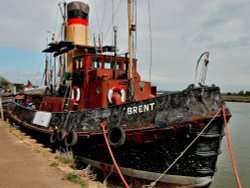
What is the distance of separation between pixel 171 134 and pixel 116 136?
5.04 ft

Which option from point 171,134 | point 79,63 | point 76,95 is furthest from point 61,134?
point 171,134

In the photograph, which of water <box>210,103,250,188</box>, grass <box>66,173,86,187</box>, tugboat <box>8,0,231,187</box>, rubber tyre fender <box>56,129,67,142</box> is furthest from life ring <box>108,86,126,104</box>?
water <box>210,103,250,188</box>

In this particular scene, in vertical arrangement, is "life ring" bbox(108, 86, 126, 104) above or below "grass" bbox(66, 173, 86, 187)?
above

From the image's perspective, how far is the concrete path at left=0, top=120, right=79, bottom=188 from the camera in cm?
561

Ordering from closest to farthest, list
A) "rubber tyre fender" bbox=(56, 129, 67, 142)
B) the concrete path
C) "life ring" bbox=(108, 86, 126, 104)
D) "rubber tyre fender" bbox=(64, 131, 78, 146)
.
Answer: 1. the concrete path
2. "rubber tyre fender" bbox=(64, 131, 78, 146)
3. "life ring" bbox=(108, 86, 126, 104)
4. "rubber tyre fender" bbox=(56, 129, 67, 142)

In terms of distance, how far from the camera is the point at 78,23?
13.9 m

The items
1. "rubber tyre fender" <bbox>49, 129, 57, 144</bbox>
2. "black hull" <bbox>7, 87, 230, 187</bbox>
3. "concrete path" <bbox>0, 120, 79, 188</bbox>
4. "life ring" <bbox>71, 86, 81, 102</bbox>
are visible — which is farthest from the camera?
"life ring" <bbox>71, 86, 81, 102</bbox>

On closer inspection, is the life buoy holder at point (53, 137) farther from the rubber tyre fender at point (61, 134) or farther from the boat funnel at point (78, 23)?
the boat funnel at point (78, 23)

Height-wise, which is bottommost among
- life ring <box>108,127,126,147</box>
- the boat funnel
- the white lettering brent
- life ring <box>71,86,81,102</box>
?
life ring <box>108,127,126,147</box>

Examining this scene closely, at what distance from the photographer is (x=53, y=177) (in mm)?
6094

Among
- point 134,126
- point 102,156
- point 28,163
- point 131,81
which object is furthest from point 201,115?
point 28,163

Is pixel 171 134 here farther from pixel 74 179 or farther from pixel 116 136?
pixel 74 179

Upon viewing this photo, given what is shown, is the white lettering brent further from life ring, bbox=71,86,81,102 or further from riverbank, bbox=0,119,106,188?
life ring, bbox=71,86,81,102

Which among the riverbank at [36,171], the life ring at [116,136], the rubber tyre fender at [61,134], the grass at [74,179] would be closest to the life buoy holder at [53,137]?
the rubber tyre fender at [61,134]
